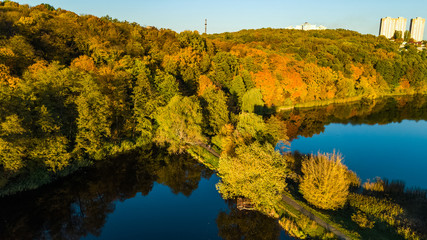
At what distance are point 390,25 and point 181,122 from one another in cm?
21820

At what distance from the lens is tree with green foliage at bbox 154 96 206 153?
117 ft

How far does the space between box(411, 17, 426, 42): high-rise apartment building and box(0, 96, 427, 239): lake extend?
7990 inches

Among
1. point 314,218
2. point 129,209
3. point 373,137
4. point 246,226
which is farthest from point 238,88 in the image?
point 314,218

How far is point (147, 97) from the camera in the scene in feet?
130

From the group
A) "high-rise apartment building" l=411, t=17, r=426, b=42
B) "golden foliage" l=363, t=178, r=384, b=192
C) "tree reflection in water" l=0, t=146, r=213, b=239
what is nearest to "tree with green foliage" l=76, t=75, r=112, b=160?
"tree reflection in water" l=0, t=146, r=213, b=239

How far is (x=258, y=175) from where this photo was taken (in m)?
21.9

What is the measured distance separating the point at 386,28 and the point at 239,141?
218509 millimetres

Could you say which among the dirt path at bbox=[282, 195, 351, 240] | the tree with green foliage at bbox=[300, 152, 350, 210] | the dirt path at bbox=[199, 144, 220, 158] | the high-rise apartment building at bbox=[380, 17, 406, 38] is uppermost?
the high-rise apartment building at bbox=[380, 17, 406, 38]

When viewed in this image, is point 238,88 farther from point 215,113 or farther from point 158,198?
point 158,198

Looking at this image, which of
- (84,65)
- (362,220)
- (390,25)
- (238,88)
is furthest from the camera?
(390,25)

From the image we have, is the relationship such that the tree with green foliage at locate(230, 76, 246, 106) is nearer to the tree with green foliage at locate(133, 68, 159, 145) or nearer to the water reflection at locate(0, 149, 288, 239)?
the tree with green foliage at locate(133, 68, 159, 145)

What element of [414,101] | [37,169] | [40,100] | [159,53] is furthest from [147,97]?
[414,101]

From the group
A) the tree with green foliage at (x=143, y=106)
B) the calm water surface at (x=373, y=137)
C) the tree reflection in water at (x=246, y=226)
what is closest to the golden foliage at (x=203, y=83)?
the tree with green foliage at (x=143, y=106)

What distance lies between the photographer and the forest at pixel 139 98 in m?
24.3
